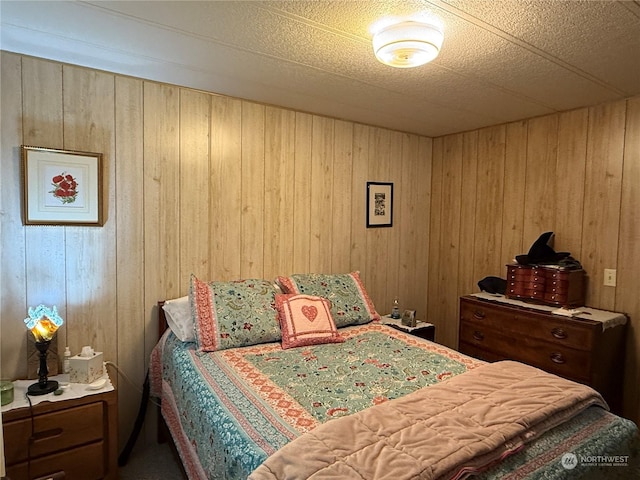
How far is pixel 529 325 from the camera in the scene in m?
2.62

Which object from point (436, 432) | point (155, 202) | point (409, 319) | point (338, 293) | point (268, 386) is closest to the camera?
point (436, 432)

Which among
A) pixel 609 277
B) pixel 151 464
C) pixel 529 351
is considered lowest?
pixel 151 464

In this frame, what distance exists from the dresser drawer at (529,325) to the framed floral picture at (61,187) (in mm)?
2689

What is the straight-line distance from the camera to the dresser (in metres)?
2.34

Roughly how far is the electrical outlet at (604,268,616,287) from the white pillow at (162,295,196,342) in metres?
2.76

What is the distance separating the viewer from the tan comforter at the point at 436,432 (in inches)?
42.9

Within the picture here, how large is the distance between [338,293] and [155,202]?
1364 mm

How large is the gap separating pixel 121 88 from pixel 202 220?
92cm

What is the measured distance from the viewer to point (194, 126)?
254cm

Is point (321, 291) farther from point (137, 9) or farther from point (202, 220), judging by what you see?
point (137, 9)

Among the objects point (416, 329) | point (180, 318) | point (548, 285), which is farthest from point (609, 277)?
point (180, 318)

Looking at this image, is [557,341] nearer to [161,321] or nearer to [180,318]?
[180,318]

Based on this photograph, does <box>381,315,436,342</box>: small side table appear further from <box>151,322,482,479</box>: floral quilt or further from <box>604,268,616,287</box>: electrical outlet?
<box>604,268,616,287</box>: electrical outlet

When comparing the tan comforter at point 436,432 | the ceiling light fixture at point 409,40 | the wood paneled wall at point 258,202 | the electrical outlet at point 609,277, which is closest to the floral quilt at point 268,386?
the tan comforter at point 436,432
